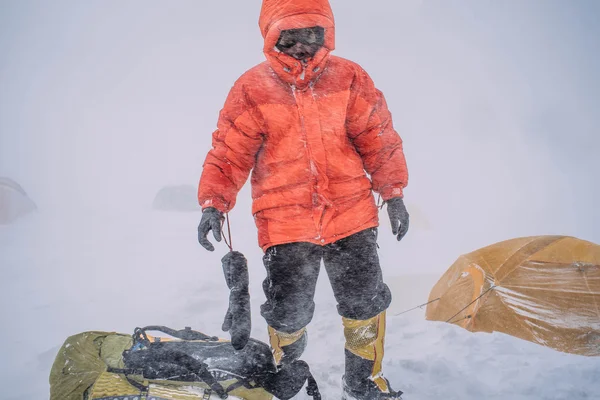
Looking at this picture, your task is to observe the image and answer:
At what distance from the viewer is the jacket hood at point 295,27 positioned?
4.91 feet

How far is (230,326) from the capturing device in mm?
1530

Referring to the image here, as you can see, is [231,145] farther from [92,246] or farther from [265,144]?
[92,246]

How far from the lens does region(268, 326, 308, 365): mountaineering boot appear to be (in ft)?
5.31

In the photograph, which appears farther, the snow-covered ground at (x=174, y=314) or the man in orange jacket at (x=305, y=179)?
the snow-covered ground at (x=174, y=314)

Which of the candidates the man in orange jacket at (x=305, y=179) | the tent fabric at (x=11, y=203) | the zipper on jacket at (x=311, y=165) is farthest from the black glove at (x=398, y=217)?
the tent fabric at (x=11, y=203)

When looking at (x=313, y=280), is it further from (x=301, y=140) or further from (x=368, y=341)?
(x=301, y=140)

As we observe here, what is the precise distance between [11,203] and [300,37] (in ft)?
41.3

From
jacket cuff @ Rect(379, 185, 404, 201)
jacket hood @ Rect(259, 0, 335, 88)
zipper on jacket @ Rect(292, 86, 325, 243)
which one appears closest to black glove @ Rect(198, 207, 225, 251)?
zipper on jacket @ Rect(292, 86, 325, 243)

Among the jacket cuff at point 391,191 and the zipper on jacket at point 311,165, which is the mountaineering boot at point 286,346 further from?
the jacket cuff at point 391,191

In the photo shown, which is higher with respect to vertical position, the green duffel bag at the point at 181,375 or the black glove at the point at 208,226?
the black glove at the point at 208,226

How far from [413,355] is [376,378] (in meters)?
1.07

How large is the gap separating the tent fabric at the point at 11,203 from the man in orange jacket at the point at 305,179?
1178cm

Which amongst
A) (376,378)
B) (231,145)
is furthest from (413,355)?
(231,145)

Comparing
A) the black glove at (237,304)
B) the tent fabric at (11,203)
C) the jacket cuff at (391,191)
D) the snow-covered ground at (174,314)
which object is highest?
the jacket cuff at (391,191)
